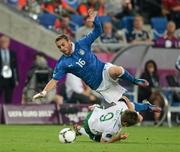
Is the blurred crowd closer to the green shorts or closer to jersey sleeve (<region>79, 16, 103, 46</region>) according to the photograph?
jersey sleeve (<region>79, 16, 103, 46</region>)

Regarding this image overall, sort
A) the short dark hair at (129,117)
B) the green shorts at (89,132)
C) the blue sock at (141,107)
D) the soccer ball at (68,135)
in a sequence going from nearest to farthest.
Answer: the short dark hair at (129,117), the soccer ball at (68,135), the green shorts at (89,132), the blue sock at (141,107)

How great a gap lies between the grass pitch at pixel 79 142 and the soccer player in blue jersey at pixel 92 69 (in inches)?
41.7

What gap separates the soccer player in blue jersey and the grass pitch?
1059 millimetres

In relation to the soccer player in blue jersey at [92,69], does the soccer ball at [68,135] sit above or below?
below

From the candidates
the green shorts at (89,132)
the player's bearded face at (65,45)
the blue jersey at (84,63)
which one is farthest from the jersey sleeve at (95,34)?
the green shorts at (89,132)

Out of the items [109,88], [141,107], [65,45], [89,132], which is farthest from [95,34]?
[89,132]

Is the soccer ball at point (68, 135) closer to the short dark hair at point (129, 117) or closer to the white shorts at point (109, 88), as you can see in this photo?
the short dark hair at point (129, 117)

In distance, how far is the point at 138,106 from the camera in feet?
59.1

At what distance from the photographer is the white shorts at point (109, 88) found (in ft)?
59.1

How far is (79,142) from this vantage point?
17.5 meters

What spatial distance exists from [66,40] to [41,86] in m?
9.76

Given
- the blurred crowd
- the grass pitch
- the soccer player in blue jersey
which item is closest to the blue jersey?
the soccer player in blue jersey

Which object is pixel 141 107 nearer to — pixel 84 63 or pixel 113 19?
pixel 84 63

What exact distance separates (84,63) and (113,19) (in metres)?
12.0
